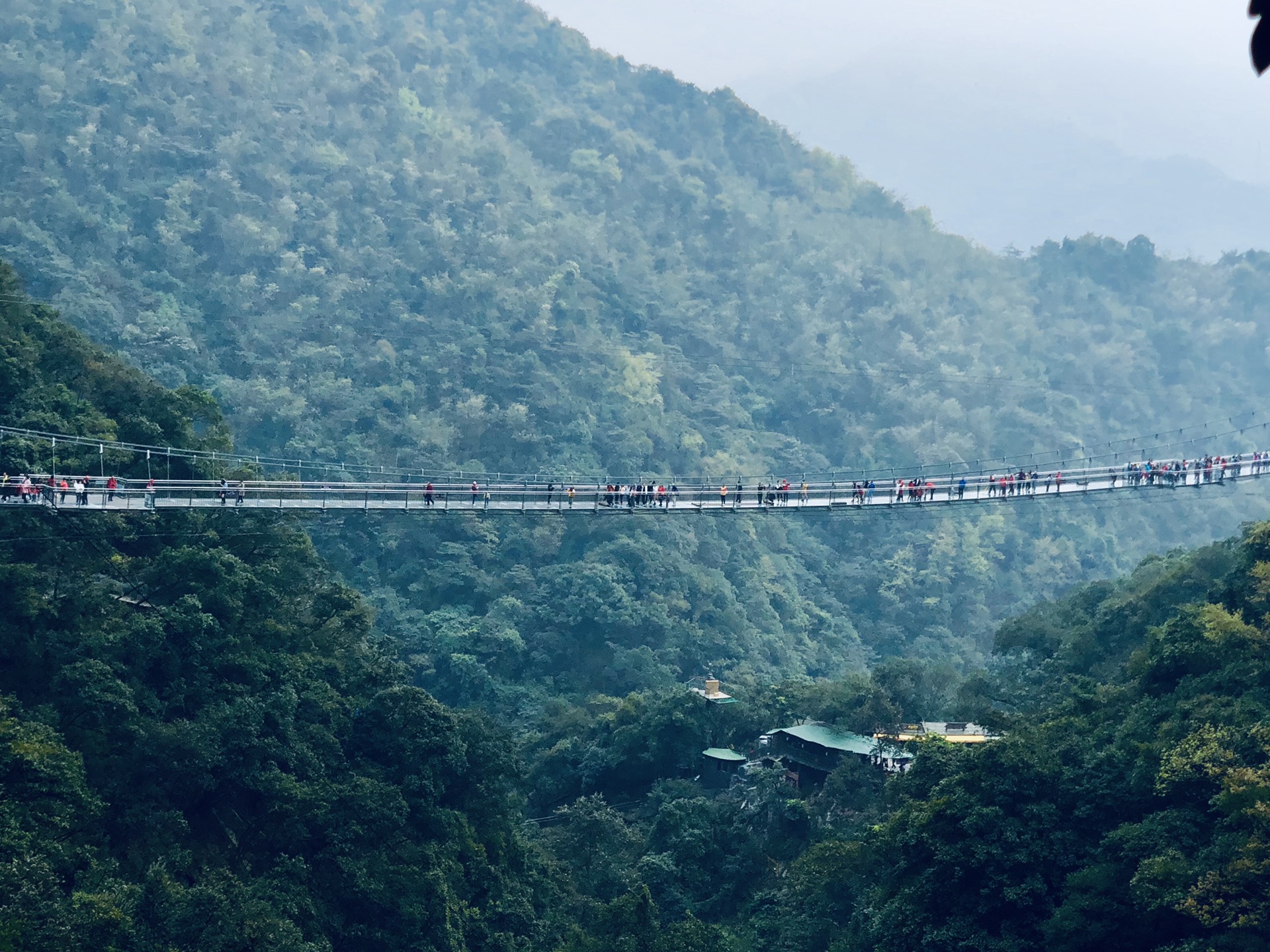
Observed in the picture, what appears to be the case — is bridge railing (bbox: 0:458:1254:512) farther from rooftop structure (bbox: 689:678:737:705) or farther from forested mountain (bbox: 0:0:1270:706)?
forested mountain (bbox: 0:0:1270:706)

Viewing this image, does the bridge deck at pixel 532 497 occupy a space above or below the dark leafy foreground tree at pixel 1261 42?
below

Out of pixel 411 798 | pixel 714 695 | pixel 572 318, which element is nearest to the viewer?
pixel 411 798

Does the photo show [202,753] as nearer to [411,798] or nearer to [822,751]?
[411,798]

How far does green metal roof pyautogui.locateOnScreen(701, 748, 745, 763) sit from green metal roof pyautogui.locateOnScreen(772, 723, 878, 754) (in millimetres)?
1035

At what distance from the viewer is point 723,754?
30.3 meters

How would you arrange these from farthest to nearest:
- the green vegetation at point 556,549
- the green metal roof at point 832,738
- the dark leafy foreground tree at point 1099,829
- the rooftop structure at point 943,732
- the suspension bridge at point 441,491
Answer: the green metal roof at point 832,738 < the rooftop structure at point 943,732 < the suspension bridge at point 441,491 < the green vegetation at point 556,549 < the dark leafy foreground tree at point 1099,829

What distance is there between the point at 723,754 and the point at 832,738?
8.58ft

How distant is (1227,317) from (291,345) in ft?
148

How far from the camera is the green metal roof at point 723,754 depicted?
98.8ft

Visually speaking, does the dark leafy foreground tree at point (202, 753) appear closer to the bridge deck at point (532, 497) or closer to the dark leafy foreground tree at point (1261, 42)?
the bridge deck at point (532, 497)

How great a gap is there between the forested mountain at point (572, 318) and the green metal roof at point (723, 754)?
8.04m

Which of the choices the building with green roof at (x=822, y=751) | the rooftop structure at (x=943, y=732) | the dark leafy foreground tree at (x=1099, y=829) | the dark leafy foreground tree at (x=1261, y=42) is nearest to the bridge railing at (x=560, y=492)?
the dark leafy foreground tree at (x=1099, y=829)

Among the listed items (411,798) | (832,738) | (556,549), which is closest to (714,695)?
(832,738)

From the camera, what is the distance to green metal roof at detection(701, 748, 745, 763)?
3012cm
